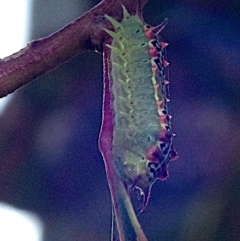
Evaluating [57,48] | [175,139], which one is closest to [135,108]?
[57,48]

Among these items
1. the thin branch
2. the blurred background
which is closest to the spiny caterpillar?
the thin branch

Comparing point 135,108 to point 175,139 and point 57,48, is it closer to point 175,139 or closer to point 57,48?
point 57,48

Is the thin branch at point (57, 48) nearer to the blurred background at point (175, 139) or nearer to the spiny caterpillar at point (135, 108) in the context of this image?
the spiny caterpillar at point (135, 108)

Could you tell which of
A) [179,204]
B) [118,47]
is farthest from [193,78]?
[118,47]

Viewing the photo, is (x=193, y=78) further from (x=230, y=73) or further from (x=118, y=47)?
(x=118, y=47)

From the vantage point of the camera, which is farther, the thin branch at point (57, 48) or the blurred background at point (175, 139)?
the blurred background at point (175, 139)

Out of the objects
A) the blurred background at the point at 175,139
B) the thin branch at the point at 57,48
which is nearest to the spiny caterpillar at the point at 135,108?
the thin branch at the point at 57,48

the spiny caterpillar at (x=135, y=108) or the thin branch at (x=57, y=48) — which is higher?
the thin branch at (x=57, y=48)

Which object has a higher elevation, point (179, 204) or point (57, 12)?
point (57, 12)
